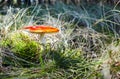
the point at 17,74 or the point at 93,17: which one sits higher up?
the point at 93,17

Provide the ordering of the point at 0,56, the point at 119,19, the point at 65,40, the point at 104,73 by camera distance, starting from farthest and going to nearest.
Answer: the point at 119,19
the point at 65,40
the point at 0,56
the point at 104,73

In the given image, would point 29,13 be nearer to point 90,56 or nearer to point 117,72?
point 90,56

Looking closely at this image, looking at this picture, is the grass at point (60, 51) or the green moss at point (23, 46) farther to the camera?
the green moss at point (23, 46)

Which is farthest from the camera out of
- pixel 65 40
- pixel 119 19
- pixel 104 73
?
pixel 119 19

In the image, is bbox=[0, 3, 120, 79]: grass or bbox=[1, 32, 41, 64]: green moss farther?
bbox=[1, 32, 41, 64]: green moss

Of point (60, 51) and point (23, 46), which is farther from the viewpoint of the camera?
point (23, 46)

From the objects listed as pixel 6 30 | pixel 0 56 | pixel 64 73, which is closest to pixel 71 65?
pixel 64 73

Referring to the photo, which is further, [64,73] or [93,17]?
[93,17]
